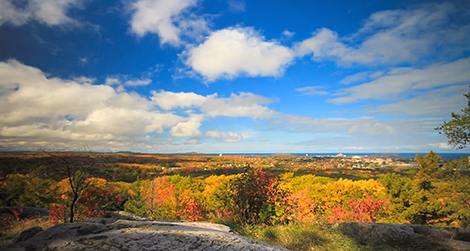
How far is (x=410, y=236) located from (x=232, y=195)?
4627 millimetres

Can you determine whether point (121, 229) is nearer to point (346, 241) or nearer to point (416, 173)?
point (346, 241)

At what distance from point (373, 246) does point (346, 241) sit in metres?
0.52

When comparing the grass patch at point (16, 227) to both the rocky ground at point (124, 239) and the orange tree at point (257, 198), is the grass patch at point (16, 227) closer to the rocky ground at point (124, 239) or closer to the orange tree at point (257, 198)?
the rocky ground at point (124, 239)

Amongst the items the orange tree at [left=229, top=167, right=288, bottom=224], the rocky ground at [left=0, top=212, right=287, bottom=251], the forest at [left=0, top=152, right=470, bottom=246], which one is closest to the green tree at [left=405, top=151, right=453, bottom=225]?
the forest at [left=0, top=152, right=470, bottom=246]

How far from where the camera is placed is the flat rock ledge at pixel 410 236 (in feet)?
14.3

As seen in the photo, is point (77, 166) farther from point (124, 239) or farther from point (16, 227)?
point (124, 239)

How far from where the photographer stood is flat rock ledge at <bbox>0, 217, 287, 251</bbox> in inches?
82.0

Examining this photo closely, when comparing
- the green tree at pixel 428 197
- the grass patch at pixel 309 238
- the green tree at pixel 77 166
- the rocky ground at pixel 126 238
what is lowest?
the green tree at pixel 428 197

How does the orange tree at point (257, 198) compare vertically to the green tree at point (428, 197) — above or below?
above

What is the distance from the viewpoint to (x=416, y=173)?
2025 centimetres

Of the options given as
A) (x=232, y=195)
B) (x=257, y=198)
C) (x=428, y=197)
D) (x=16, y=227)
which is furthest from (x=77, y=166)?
(x=428, y=197)

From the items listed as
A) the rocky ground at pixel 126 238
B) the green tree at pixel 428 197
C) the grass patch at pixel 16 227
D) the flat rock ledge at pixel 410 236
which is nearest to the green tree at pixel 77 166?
the grass patch at pixel 16 227

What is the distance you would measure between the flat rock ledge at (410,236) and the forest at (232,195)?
1184 millimetres

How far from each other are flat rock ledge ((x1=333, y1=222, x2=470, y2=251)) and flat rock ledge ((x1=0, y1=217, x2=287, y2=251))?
378 cm
